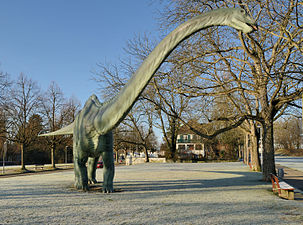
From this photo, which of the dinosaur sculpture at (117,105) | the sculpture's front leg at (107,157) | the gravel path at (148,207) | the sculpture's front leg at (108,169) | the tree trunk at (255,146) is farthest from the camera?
the tree trunk at (255,146)

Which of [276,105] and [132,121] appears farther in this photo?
[132,121]

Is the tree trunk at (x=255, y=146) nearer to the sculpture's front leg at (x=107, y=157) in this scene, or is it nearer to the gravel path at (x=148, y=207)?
the gravel path at (x=148, y=207)

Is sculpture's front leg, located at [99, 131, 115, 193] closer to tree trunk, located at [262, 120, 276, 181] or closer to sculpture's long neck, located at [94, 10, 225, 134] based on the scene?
sculpture's long neck, located at [94, 10, 225, 134]

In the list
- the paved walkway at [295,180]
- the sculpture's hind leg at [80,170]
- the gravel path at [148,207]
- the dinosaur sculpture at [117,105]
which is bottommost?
the paved walkway at [295,180]

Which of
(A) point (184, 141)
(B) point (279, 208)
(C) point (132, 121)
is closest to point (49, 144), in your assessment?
(C) point (132, 121)

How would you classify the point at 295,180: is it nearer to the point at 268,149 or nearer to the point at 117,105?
the point at 268,149

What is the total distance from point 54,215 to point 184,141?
56097mm

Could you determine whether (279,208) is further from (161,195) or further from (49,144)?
(49,144)

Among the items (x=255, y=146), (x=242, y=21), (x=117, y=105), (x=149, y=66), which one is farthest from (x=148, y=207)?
(x=255, y=146)

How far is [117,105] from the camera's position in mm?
6121

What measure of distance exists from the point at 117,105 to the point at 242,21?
3108 millimetres

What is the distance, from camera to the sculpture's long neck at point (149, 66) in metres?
4.70

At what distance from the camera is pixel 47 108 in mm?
27812

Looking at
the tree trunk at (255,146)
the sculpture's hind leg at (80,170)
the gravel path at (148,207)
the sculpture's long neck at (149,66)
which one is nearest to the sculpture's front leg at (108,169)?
the gravel path at (148,207)
